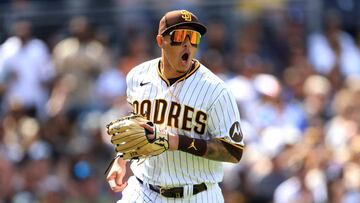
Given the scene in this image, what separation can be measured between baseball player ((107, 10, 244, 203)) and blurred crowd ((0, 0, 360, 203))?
4.90 meters

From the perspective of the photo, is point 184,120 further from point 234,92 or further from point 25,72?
point 25,72

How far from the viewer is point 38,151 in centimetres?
1356

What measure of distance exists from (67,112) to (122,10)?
2.15 m

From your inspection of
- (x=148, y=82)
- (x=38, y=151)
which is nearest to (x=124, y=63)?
(x=38, y=151)

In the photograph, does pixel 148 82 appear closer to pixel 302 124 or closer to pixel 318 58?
pixel 302 124

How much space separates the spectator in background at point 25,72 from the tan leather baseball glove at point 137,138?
704cm

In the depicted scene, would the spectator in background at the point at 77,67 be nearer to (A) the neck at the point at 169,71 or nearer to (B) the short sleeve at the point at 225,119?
(A) the neck at the point at 169,71

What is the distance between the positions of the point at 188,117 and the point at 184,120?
0.13 feet

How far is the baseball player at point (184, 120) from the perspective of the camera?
7.54 m

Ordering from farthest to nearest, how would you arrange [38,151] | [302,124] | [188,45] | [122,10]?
1. [122,10]
2. [302,124]
3. [38,151]
4. [188,45]

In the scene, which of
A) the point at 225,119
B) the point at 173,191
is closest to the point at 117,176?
the point at 173,191

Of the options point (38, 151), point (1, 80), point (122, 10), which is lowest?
point (38, 151)

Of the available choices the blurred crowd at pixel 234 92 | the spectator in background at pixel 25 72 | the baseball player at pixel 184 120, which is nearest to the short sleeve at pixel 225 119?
the baseball player at pixel 184 120

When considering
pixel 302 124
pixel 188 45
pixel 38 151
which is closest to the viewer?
pixel 188 45
